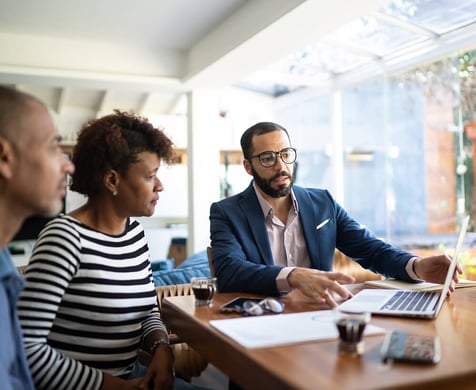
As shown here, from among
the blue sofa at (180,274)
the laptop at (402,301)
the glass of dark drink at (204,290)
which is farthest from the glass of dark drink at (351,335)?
the blue sofa at (180,274)

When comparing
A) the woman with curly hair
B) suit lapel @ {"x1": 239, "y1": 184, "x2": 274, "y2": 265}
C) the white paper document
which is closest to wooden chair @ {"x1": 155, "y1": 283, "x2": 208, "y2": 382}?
suit lapel @ {"x1": 239, "y1": 184, "x2": 274, "y2": 265}

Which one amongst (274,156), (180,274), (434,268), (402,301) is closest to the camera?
(402,301)

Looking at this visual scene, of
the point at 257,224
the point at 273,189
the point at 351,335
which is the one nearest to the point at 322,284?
the point at 351,335

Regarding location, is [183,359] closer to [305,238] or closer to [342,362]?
[305,238]

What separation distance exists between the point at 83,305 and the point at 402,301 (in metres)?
0.92

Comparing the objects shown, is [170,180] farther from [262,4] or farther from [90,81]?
[262,4]

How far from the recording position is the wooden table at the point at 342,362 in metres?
0.89

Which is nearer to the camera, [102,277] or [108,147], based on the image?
[102,277]

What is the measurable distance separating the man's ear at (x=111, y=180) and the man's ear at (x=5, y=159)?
490 mm

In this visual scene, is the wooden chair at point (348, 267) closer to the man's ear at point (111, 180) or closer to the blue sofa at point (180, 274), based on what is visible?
the blue sofa at point (180, 274)

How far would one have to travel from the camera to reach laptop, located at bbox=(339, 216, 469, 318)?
138 centimetres

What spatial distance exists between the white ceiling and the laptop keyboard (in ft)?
6.66

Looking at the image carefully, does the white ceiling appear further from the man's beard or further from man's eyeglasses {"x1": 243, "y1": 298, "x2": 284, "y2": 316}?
man's eyeglasses {"x1": 243, "y1": 298, "x2": 284, "y2": 316}

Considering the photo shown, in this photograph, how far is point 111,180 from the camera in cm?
155
